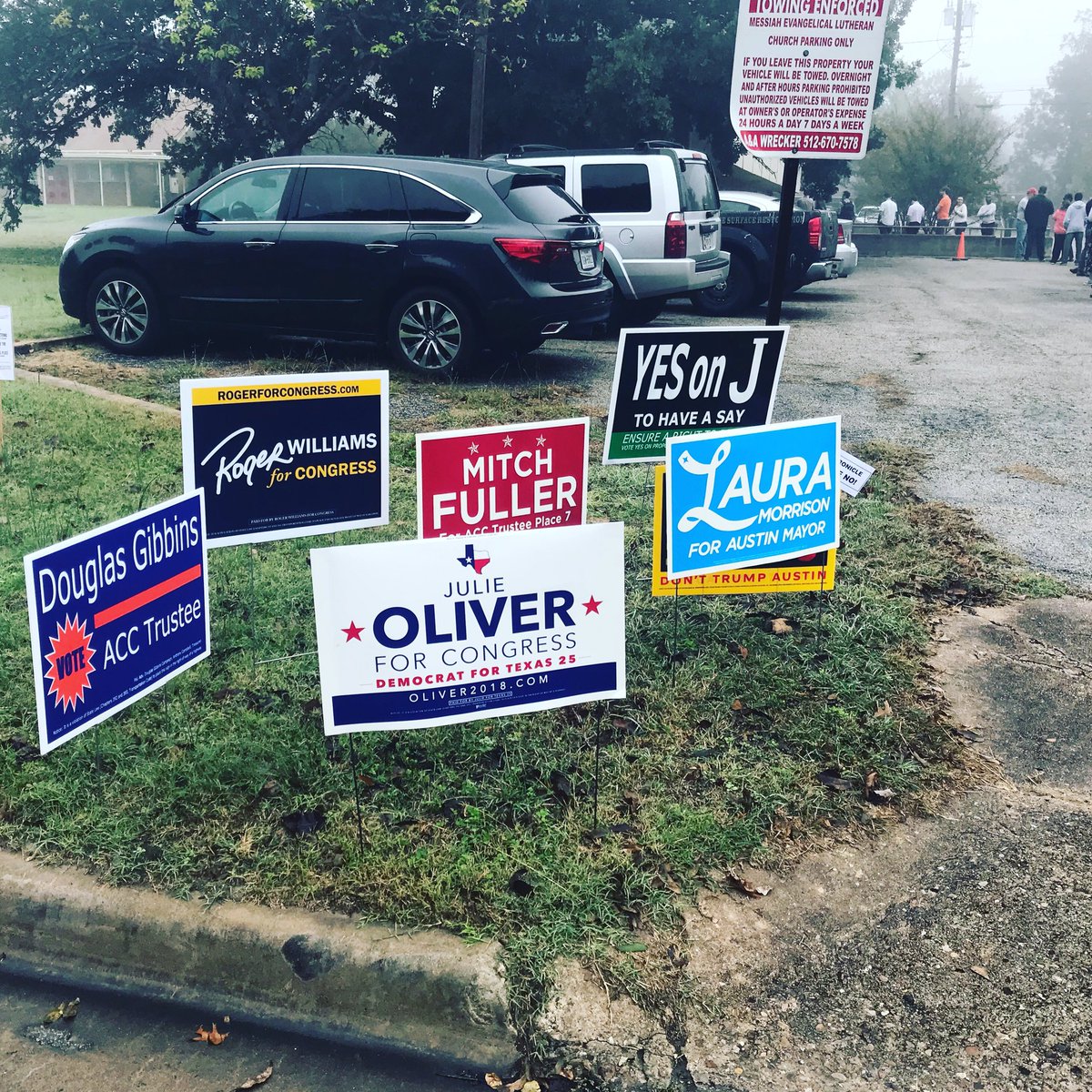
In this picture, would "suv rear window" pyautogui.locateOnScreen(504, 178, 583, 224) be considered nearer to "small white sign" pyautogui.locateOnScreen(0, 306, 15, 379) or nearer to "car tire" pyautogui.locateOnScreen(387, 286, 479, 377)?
"car tire" pyautogui.locateOnScreen(387, 286, 479, 377)

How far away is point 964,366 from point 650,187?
3902mm

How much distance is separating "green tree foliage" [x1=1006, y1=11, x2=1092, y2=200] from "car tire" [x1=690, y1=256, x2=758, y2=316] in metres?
85.6

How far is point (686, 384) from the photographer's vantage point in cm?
512

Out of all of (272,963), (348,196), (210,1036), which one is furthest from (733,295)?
(210,1036)

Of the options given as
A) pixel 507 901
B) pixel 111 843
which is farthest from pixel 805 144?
pixel 111 843

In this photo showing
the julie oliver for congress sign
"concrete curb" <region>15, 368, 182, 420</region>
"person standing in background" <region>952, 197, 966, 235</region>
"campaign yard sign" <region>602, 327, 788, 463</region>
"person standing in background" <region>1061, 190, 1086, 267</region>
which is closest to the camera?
the julie oliver for congress sign

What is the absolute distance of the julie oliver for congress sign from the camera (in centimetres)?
469

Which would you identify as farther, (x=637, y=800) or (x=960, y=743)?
(x=960, y=743)

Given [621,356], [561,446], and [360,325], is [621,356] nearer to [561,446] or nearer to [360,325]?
[561,446]

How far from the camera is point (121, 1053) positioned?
2.95 metres

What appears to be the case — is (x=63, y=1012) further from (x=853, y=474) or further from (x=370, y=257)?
(x=370, y=257)

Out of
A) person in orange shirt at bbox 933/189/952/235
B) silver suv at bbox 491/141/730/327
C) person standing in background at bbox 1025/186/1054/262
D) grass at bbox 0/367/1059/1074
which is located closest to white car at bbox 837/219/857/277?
silver suv at bbox 491/141/730/327

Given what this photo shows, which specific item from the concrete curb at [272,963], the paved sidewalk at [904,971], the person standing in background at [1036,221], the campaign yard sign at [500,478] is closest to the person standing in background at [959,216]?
the person standing in background at [1036,221]

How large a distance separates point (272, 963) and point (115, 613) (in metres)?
1.10
